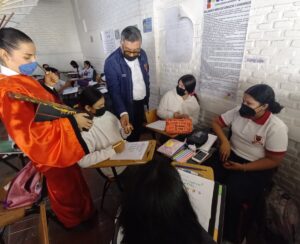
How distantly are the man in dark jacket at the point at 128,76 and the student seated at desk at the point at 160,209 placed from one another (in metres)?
1.25

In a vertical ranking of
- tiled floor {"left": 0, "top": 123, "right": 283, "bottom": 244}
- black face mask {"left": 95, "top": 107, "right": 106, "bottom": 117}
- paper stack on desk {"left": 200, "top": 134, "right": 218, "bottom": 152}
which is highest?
black face mask {"left": 95, "top": 107, "right": 106, "bottom": 117}

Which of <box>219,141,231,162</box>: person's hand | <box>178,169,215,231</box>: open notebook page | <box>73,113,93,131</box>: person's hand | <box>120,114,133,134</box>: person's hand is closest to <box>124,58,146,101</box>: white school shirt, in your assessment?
<box>120,114,133,134</box>: person's hand

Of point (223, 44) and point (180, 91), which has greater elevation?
point (223, 44)

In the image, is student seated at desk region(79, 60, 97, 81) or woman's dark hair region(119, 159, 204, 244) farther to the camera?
student seated at desk region(79, 60, 97, 81)

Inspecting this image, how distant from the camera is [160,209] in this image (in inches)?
21.5

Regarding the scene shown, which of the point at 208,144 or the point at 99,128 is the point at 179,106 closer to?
the point at 208,144

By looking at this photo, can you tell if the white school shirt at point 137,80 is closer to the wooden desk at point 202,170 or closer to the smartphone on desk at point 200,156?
the smartphone on desk at point 200,156

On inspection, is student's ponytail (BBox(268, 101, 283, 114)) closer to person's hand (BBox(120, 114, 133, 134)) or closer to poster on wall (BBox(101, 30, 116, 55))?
person's hand (BBox(120, 114, 133, 134))

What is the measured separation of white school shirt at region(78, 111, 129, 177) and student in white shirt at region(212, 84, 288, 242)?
3.28 ft

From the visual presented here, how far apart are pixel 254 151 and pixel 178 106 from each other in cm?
103

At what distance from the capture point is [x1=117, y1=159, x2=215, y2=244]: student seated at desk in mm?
552

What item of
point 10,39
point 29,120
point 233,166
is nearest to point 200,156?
point 233,166

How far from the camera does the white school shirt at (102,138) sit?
1319 millimetres

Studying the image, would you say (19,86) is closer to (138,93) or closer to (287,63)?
(138,93)
